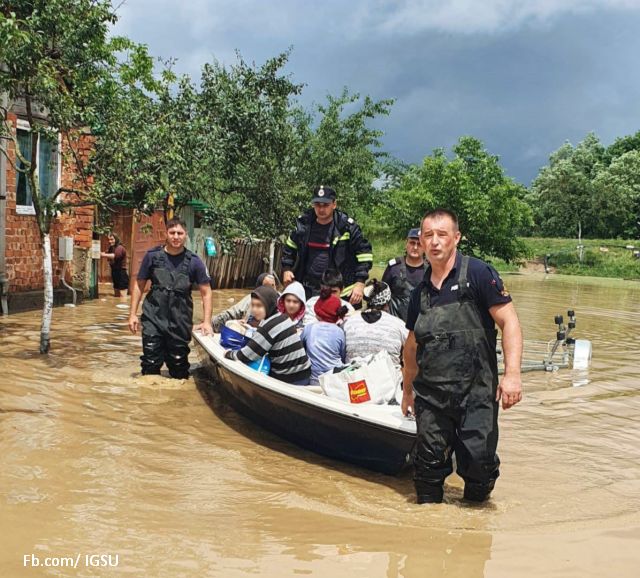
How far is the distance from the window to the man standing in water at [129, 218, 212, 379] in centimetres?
609

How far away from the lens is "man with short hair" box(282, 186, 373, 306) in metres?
7.69

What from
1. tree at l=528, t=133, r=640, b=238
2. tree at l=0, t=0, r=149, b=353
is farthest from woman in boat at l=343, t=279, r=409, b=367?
tree at l=528, t=133, r=640, b=238

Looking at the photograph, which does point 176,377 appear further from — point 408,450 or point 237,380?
point 408,450

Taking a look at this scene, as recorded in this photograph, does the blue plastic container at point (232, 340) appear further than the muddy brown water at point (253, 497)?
Yes

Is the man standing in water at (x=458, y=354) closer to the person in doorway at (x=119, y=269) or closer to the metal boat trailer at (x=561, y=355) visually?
the metal boat trailer at (x=561, y=355)

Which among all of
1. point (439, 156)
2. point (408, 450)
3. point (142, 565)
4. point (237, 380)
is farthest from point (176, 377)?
point (439, 156)

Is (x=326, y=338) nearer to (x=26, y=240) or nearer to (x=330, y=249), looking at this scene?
(x=330, y=249)

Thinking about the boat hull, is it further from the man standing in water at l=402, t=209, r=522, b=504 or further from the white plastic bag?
the man standing in water at l=402, t=209, r=522, b=504

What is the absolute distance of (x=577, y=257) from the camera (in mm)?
46531

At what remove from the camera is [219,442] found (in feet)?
Answer: 20.2

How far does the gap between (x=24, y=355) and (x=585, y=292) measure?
25.1 meters

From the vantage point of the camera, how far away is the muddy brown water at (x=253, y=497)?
12.8 feet

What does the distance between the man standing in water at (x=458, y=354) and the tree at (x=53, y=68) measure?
18.4 feet

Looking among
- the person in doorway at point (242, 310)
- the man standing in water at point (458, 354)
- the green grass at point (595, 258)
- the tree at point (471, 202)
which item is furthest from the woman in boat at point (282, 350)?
the green grass at point (595, 258)
